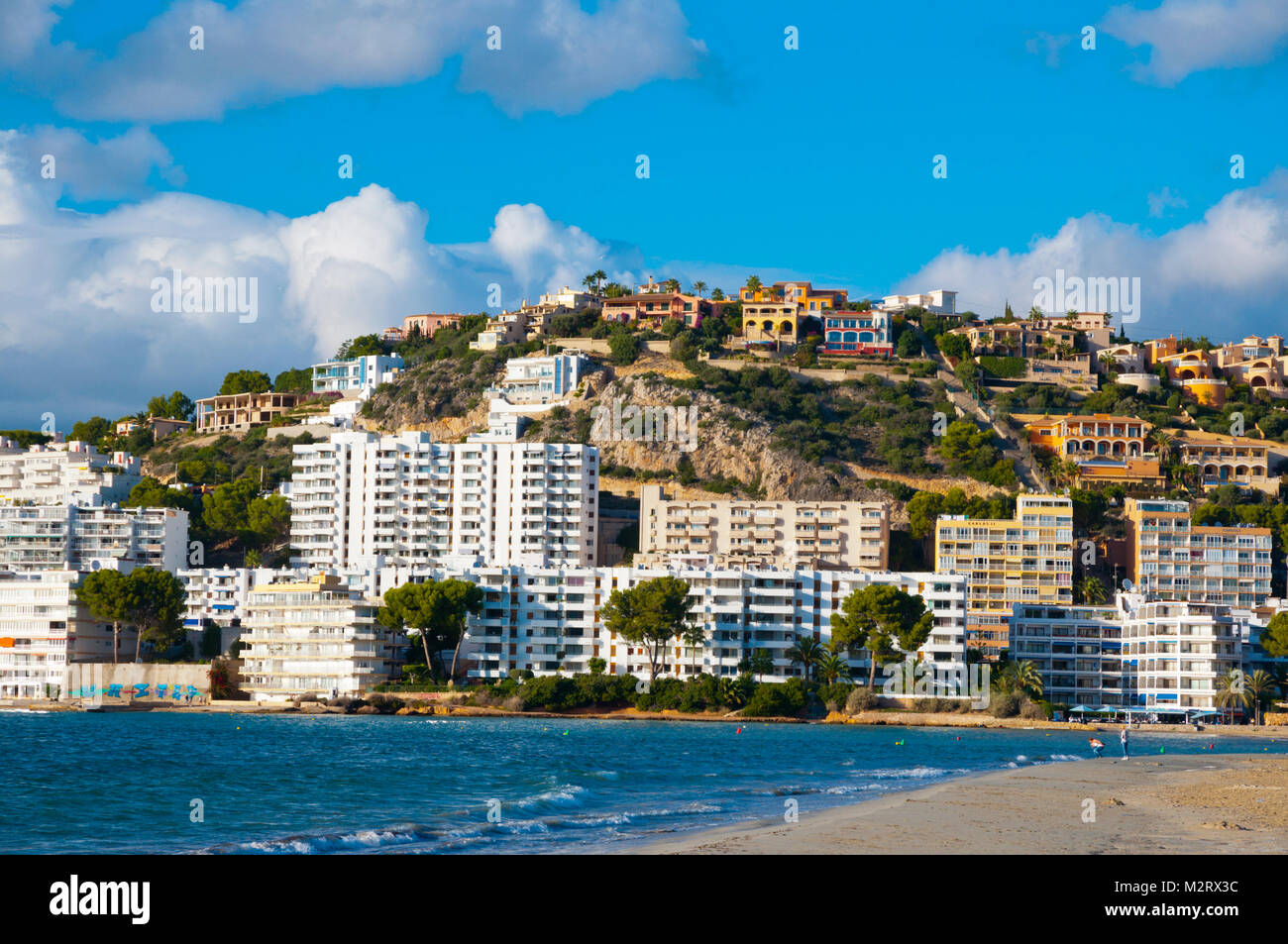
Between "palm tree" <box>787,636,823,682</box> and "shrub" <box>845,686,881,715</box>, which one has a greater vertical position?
"palm tree" <box>787,636,823,682</box>

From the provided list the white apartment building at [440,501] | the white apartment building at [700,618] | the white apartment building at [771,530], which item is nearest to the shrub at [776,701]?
the white apartment building at [700,618]

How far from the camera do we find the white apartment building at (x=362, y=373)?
18950cm

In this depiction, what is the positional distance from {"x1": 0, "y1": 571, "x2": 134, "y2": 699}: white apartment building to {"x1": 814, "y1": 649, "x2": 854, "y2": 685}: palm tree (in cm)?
5855

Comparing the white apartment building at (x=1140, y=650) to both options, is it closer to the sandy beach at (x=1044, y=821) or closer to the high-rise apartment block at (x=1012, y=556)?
the high-rise apartment block at (x=1012, y=556)

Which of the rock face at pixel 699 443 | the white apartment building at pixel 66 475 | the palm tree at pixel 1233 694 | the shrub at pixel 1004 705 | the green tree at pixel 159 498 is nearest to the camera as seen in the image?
the shrub at pixel 1004 705

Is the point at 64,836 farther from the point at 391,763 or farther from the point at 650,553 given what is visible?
the point at 650,553

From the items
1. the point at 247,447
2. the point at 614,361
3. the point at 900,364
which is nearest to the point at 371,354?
the point at 247,447

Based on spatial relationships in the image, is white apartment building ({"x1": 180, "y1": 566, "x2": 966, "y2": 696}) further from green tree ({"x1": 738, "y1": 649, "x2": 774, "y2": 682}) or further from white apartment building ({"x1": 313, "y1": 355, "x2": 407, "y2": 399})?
white apartment building ({"x1": 313, "y1": 355, "x2": 407, "y2": 399})

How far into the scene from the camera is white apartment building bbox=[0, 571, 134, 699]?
11725cm

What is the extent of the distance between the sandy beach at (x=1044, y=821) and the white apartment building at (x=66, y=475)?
123405 mm

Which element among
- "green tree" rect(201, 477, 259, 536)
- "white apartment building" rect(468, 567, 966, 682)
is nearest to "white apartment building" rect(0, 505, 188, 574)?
→ "green tree" rect(201, 477, 259, 536)

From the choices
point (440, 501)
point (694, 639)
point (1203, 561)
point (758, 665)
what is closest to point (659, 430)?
point (440, 501)
